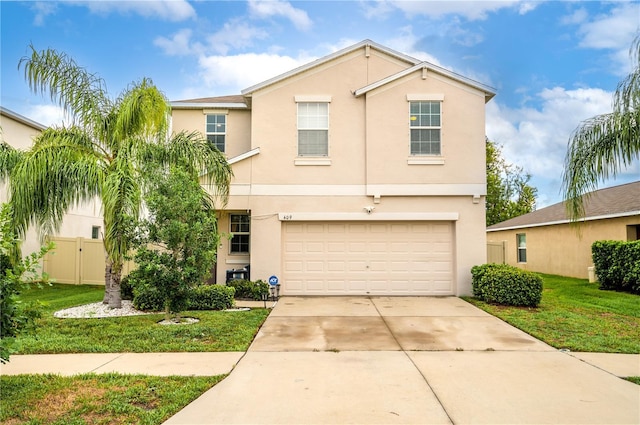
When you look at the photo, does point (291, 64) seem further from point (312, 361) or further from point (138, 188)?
point (312, 361)

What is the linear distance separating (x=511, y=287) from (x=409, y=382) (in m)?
6.99

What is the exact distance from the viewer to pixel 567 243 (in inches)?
798

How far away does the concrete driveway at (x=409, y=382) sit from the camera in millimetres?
4523

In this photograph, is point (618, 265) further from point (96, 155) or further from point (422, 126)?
point (96, 155)

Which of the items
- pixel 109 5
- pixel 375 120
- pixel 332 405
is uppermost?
pixel 109 5

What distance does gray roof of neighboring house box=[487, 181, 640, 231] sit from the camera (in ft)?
55.6

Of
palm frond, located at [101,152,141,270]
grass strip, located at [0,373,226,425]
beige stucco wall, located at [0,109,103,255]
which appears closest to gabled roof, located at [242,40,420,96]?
palm frond, located at [101,152,141,270]

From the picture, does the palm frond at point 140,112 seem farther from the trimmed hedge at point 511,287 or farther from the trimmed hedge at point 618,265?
the trimmed hedge at point 618,265

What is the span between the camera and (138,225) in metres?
9.38

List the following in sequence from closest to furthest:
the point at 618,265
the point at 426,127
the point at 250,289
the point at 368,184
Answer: the point at 250,289 → the point at 368,184 → the point at 426,127 → the point at 618,265

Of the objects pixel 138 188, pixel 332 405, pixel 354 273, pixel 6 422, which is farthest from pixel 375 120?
pixel 6 422

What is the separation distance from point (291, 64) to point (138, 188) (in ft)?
28.7

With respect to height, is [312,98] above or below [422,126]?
above

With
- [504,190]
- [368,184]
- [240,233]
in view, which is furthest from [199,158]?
[504,190]
